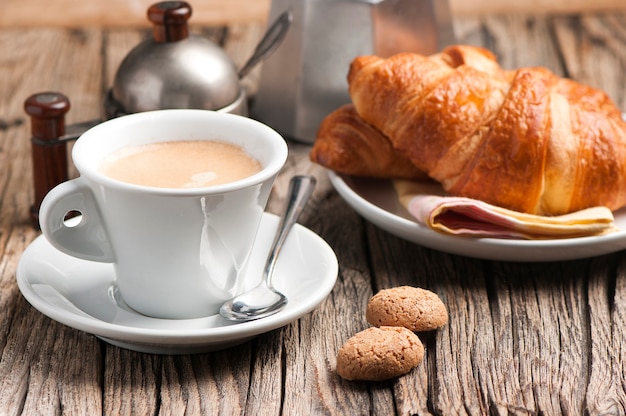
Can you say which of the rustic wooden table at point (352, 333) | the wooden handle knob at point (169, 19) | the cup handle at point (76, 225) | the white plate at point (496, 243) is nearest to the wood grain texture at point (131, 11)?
the wooden handle knob at point (169, 19)

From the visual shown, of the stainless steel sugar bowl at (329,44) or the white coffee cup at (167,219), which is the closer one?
the white coffee cup at (167,219)

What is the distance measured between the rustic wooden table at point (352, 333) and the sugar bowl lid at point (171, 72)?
0.23m

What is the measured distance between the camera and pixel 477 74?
4.66 feet

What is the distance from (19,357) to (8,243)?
364 mm

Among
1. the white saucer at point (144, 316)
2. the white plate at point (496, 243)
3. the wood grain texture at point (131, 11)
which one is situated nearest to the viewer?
the white saucer at point (144, 316)

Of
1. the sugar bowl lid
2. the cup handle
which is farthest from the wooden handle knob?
the cup handle

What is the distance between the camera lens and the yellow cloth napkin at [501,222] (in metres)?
1.28

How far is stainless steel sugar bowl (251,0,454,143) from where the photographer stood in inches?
66.9

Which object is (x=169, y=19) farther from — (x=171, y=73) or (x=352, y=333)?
(x=352, y=333)

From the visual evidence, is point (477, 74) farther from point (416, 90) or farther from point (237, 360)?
point (237, 360)

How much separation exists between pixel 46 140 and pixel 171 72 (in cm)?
26

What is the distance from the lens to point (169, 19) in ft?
5.22

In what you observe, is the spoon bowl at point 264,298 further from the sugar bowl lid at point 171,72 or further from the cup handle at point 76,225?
the sugar bowl lid at point 171,72

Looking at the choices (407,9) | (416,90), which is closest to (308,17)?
(407,9)
